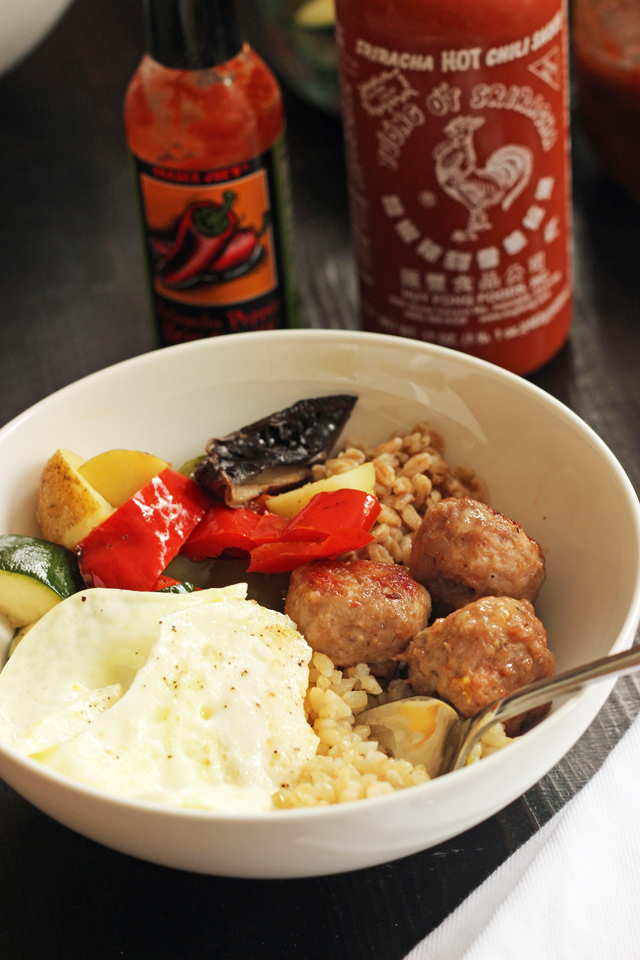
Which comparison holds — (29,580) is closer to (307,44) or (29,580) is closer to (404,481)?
(404,481)

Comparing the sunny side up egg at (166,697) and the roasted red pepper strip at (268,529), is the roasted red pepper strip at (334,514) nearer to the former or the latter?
the roasted red pepper strip at (268,529)

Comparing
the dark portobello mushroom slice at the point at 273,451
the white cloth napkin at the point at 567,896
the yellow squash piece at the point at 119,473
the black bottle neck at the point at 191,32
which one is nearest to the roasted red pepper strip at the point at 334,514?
the dark portobello mushroom slice at the point at 273,451

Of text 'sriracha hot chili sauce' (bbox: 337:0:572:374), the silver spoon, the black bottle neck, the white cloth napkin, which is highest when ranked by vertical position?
the black bottle neck

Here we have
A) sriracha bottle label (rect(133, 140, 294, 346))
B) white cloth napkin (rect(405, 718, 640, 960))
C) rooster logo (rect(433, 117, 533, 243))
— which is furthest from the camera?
sriracha bottle label (rect(133, 140, 294, 346))

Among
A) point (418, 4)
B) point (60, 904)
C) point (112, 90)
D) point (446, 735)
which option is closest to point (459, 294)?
point (418, 4)

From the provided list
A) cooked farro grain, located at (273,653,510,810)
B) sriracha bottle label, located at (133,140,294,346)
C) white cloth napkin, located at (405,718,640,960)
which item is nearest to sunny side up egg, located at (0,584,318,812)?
cooked farro grain, located at (273,653,510,810)

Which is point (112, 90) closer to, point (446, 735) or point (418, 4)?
point (418, 4)

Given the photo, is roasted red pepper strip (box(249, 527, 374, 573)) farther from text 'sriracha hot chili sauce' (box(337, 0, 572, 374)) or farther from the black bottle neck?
the black bottle neck
